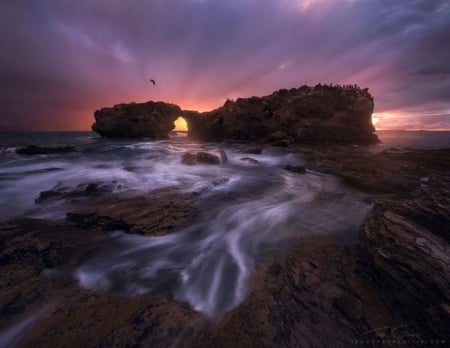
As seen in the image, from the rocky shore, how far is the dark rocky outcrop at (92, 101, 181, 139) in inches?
1834

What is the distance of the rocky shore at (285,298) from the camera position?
205 cm

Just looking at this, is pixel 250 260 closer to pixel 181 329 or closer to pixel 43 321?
pixel 181 329

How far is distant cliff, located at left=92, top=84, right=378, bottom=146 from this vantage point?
94.2 feet

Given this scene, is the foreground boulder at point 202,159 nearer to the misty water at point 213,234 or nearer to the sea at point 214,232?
the sea at point 214,232

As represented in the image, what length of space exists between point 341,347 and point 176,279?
1982 millimetres

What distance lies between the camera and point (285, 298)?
8.25 feet

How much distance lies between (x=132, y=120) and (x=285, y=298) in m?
50.7

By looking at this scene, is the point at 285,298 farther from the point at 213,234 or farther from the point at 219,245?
the point at 213,234

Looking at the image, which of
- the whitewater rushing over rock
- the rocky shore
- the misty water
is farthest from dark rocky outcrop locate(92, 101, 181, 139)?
the rocky shore

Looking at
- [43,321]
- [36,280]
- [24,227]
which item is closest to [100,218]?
[24,227]

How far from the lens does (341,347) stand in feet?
6.45

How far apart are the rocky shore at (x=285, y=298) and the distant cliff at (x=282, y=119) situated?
2163 centimetres

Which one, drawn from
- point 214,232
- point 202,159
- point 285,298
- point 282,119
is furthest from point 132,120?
point 285,298

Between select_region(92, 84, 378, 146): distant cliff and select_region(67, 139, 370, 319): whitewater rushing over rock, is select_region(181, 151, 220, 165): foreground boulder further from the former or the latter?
select_region(92, 84, 378, 146): distant cliff
